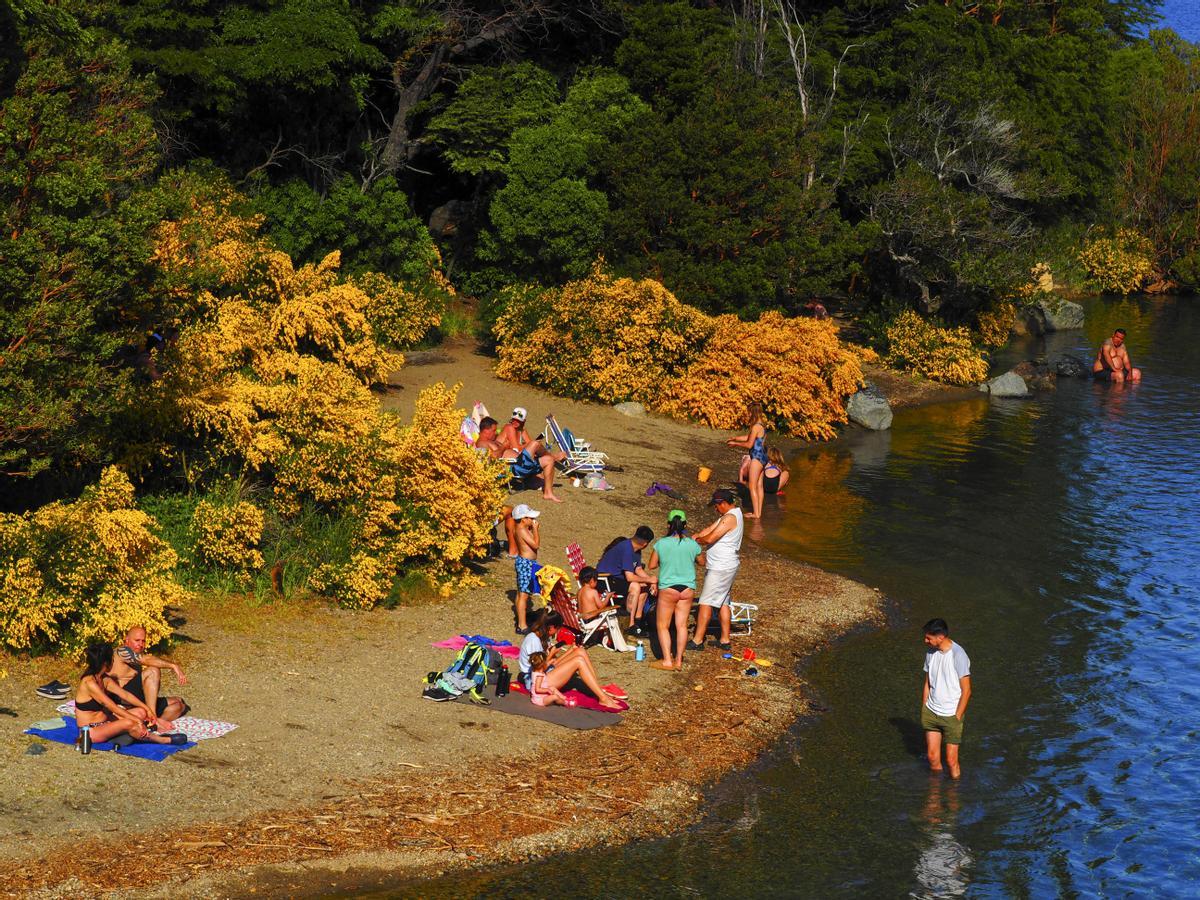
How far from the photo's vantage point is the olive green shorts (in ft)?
43.5

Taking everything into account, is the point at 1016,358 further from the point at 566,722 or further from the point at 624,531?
the point at 566,722

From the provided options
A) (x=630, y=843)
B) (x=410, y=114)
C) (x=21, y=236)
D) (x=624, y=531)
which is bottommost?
(x=630, y=843)

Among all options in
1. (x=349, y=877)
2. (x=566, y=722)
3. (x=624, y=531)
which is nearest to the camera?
(x=349, y=877)

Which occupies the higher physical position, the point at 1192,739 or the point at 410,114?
the point at 410,114

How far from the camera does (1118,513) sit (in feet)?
76.8

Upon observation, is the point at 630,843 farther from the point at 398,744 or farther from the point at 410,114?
the point at 410,114

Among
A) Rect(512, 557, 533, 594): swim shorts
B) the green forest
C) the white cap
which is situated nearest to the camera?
Rect(512, 557, 533, 594): swim shorts

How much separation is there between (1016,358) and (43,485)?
30008 mm

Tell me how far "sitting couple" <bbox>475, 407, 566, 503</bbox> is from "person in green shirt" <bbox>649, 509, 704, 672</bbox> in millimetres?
5041

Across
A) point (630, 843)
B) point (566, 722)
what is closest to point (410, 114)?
point (566, 722)

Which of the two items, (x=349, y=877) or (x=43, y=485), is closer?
(x=349, y=877)

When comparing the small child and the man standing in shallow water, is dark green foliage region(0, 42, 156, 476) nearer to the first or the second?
the small child

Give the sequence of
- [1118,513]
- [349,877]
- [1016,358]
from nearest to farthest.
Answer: [349,877] → [1118,513] → [1016,358]

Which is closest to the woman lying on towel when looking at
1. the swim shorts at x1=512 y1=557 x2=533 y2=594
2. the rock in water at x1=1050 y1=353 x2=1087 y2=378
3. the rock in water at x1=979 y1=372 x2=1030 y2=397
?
the swim shorts at x1=512 y1=557 x2=533 y2=594
